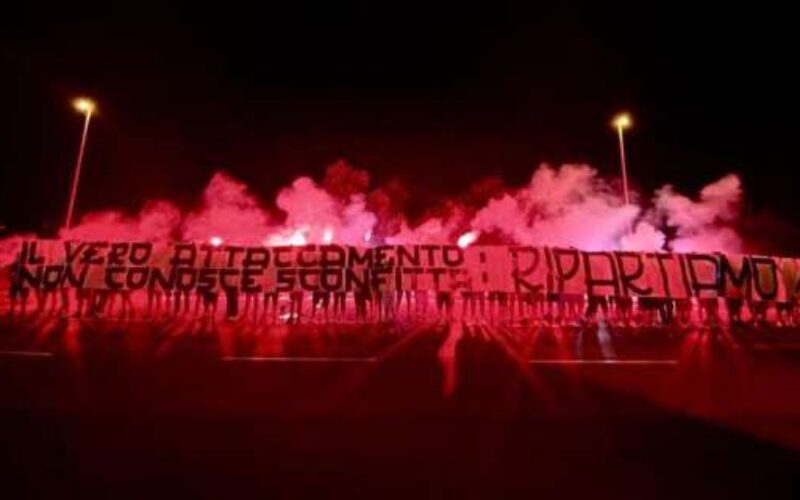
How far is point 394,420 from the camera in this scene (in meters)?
5.97

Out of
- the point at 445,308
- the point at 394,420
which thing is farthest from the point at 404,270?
the point at 394,420

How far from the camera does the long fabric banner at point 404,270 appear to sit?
1503 centimetres

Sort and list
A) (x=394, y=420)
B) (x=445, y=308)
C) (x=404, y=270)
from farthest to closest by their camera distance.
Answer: (x=445, y=308) → (x=404, y=270) → (x=394, y=420)

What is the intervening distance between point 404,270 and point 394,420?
9207 mm

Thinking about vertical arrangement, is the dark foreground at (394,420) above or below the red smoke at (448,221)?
below

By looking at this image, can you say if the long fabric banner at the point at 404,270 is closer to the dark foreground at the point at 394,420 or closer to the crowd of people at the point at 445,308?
the crowd of people at the point at 445,308

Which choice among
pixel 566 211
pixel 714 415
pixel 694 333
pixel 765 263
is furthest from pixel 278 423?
pixel 566 211

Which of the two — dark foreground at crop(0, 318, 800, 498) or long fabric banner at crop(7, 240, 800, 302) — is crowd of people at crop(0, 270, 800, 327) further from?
dark foreground at crop(0, 318, 800, 498)

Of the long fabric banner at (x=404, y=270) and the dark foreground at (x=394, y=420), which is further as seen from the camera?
the long fabric banner at (x=404, y=270)

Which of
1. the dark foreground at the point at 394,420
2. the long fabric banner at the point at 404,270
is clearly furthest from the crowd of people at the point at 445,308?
the dark foreground at the point at 394,420

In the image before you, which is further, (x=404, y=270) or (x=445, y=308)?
(x=445, y=308)

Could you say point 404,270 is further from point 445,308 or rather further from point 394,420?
point 394,420

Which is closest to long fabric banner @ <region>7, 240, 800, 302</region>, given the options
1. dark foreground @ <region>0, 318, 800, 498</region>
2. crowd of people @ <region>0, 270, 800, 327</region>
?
crowd of people @ <region>0, 270, 800, 327</region>

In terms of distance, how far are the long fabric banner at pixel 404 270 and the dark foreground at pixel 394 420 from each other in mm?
4098
